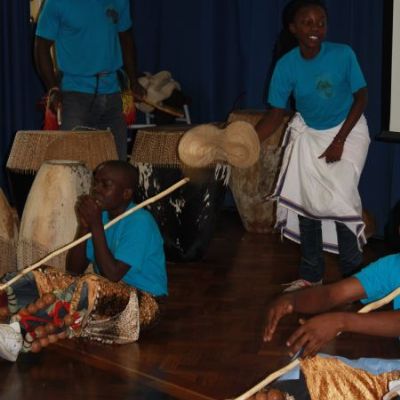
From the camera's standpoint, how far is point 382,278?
85.7 inches

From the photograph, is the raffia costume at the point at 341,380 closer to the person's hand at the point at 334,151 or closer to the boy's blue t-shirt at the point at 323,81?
the person's hand at the point at 334,151

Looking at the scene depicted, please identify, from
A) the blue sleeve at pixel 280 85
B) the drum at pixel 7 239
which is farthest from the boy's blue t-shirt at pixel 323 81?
the drum at pixel 7 239

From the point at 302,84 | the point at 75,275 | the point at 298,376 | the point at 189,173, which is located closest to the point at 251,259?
the point at 189,173

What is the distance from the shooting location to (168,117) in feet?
19.5

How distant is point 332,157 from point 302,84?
1.02 ft

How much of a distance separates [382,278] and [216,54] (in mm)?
Result: 3951

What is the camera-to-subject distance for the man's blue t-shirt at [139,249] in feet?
10.4

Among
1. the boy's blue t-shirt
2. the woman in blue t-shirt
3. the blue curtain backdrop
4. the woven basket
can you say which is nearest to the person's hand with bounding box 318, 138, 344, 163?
the woman in blue t-shirt

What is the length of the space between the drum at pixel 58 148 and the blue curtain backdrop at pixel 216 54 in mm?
1517

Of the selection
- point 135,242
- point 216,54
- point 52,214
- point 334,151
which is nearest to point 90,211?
point 135,242

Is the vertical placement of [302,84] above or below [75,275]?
above

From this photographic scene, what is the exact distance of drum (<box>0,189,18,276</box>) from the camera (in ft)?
→ 12.9

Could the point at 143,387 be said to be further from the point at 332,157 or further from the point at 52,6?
the point at 52,6

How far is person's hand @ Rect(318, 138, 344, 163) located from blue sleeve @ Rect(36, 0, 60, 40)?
1.42 meters
